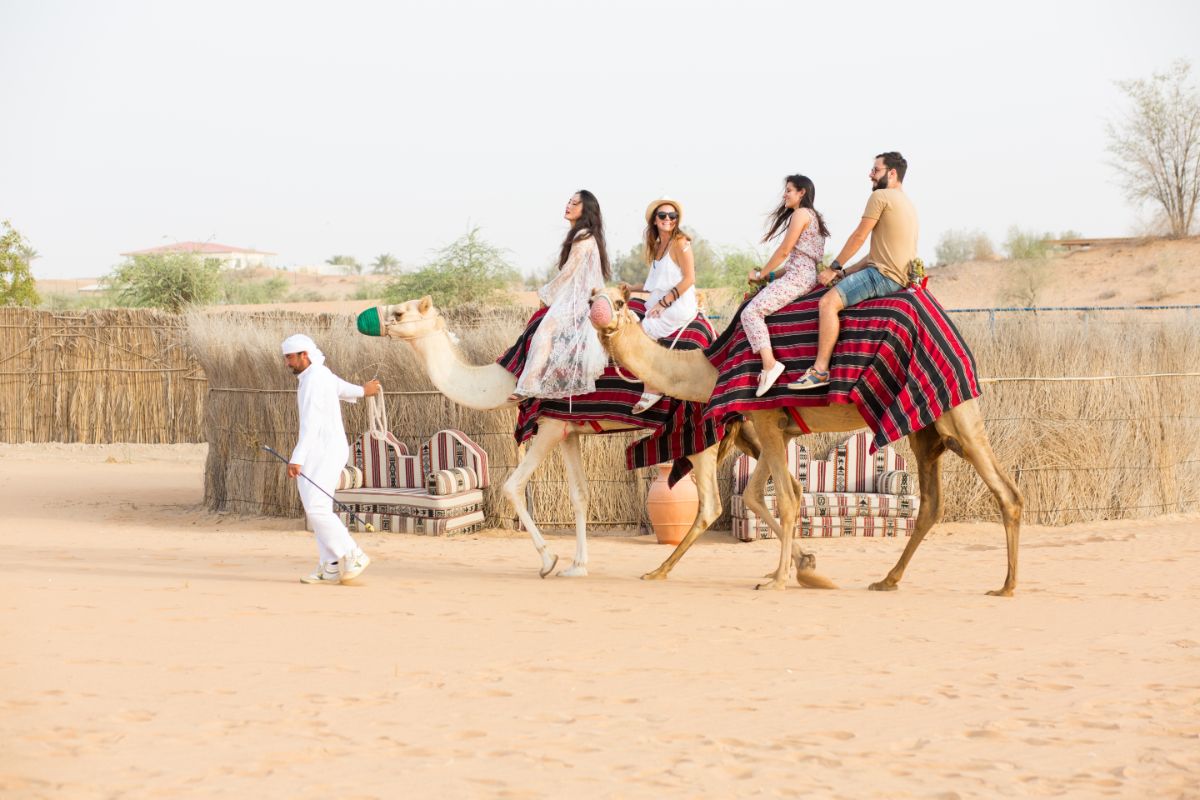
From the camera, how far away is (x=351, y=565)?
852 centimetres

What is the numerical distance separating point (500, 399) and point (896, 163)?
9.53 ft

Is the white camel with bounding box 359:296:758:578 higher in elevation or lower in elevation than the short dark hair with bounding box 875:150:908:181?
lower

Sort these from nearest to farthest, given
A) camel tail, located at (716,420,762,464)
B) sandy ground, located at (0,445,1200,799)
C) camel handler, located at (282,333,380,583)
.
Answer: sandy ground, located at (0,445,1200,799), camel handler, located at (282,333,380,583), camel tail, located at (716,420,762,464)

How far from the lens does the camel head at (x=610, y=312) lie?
809 cm

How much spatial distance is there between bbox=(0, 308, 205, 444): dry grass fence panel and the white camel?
1249 centimetres

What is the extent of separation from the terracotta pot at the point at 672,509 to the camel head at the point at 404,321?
3606mm

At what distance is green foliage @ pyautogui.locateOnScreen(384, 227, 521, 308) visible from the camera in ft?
101

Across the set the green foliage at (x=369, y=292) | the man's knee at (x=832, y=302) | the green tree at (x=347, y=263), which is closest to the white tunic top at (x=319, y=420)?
the man's knee at (x=832, y=302)

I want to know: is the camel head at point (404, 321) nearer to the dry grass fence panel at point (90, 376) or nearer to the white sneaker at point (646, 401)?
the white sneaker at point (646, 401)

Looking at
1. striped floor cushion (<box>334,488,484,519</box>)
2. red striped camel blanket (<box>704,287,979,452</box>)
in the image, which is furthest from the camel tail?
striped floor cushion (<box>334,488,484,519</box>)

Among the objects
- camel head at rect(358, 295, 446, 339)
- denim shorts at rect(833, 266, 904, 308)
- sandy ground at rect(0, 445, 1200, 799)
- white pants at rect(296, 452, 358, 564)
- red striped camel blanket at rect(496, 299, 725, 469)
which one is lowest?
sandy ground at rect(0, 445, 1200, 799)

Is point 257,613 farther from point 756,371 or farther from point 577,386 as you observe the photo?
point 756,371

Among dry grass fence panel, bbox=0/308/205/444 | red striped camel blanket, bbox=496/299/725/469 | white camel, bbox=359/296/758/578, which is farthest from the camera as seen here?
dry grass fence panel, bbox=0/308/205/444

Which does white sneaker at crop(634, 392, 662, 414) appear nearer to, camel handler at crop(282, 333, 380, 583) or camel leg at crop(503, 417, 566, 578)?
camel leg at crop(503, 417, 566, 578)
